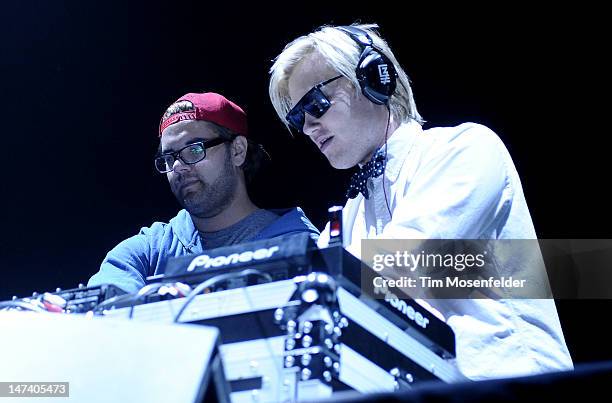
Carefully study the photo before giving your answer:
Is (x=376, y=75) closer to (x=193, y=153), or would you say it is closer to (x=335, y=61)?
(x=335, y=61)

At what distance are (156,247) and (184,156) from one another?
42cm

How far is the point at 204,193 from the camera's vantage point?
2.93 meters

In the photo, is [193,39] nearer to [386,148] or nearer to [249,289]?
[386,148]

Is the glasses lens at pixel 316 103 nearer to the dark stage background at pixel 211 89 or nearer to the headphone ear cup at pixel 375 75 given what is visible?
the headphone ear cup at pixel 375 75

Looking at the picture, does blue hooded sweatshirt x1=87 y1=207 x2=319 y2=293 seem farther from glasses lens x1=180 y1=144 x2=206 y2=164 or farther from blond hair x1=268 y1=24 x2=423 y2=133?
blond hair x1=268 y1=24 x2=423 y2=133

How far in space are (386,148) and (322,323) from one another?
0.89 metres

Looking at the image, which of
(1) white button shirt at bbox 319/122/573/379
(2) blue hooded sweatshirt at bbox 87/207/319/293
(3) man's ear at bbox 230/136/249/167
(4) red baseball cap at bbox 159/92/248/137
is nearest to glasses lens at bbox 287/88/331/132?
(1) white button shirt at bbox 319/122/573/379

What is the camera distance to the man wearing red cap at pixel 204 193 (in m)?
2.68

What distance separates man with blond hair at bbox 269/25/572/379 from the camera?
1396mm

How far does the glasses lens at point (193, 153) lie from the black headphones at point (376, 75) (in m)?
1.12

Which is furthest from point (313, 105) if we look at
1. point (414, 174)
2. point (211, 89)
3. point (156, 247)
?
point (211, 89)

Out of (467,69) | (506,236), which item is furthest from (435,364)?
(467,69)

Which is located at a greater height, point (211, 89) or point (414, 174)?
point (211, 89)

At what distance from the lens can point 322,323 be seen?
3.36 feet
